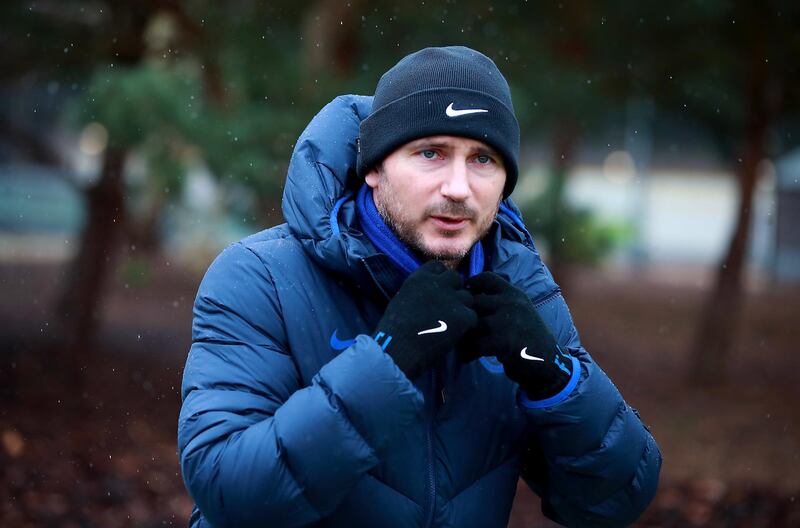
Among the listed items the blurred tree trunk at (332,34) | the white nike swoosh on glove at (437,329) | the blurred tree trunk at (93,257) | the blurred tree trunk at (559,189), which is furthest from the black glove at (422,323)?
the blurred tree trunk at (559,189)

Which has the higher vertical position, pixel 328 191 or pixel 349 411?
pixel 328 191

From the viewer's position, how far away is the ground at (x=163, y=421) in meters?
6.98

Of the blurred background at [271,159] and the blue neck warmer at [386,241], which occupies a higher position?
the blue neck warmer at [386,241]

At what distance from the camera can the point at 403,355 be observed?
6.70 feet

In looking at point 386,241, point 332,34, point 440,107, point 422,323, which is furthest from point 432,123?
point 332,34

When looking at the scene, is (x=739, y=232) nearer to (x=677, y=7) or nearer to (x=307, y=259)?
(x=677, y=7)

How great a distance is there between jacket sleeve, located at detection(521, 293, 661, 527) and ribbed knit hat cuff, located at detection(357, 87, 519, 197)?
1.47 feet

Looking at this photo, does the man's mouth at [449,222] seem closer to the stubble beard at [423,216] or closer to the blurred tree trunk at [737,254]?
the stubble beard at [423,216]

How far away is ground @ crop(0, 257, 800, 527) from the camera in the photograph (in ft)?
22.9

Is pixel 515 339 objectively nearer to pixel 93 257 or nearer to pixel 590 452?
pixel 590 452

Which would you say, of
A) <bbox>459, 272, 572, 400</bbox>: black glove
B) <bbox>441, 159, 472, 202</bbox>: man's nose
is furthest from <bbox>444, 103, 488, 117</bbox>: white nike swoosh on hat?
<bbox>459, 272, 572, 400</bbox>: black glove

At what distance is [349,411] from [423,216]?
0.53 meters

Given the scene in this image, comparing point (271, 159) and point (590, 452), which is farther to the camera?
point (271, 159)

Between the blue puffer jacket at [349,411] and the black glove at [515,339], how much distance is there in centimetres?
5
